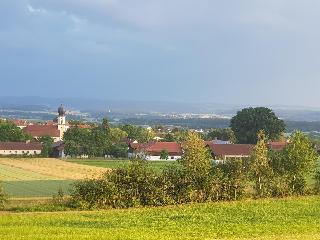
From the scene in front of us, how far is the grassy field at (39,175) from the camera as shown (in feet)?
177

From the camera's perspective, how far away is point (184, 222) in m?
27.3

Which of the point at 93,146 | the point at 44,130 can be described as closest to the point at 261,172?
the point at 93,146

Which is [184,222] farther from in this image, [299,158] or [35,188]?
Result: [35,188]

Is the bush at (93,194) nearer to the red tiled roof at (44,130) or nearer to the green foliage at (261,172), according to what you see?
the green foliage at (261,172)

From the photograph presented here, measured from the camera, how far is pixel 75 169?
80.6 metres

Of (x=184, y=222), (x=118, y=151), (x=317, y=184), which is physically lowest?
(x=118, y=151)

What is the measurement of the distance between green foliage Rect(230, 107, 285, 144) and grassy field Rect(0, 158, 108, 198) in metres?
39.8

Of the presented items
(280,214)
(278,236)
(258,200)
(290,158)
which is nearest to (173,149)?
(290,158)

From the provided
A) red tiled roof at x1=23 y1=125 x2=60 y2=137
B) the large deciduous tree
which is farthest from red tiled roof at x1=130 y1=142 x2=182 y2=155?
the large deciduous tree

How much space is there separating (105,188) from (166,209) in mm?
4148

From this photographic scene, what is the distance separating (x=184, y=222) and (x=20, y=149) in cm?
8826

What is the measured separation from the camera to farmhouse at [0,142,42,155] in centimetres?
11000

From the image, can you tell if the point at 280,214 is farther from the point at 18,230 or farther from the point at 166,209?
the point at 18,230

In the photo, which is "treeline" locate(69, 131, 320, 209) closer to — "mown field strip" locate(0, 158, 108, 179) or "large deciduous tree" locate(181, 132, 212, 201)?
"large deciduous tree" locate(181, 132, 212, 201)
